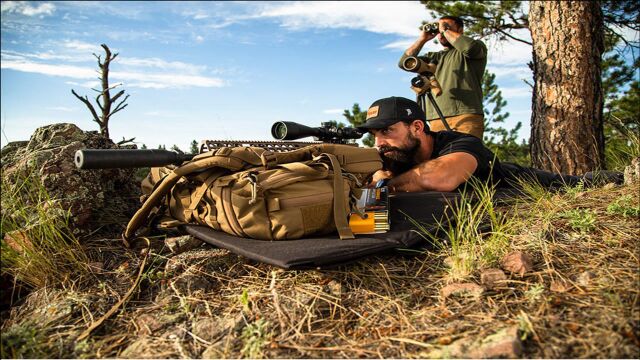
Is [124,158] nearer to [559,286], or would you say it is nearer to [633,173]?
[559,286]

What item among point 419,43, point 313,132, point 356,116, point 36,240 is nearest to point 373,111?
point 313,132

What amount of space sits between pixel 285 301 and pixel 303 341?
0.35 metres

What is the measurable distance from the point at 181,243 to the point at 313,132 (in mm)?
1465

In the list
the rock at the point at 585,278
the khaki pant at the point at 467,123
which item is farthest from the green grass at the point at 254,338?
the khaki pant at the point at 467,123

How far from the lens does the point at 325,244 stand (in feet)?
9.48

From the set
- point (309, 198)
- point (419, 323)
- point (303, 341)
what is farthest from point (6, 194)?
point (419, 323)

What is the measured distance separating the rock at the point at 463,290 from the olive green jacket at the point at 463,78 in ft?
13.1

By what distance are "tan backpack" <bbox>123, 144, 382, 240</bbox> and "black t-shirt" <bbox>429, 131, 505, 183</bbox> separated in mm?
1329

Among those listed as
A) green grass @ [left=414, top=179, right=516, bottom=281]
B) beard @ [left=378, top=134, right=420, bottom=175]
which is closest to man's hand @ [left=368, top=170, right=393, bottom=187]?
beard @ [left=378, top=134, right=420, bottom=175]

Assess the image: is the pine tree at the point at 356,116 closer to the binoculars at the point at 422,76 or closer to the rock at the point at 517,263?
the binoculars at the point at 422,76

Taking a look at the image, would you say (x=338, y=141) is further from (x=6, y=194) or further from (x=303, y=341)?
(x=6, y=194)

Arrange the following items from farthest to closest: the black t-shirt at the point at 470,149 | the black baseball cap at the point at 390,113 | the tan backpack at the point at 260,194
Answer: the black baseball cap at the point at 390,113
the black t-shirt at the point at 470,149
the tan backpack at the point at 260,194

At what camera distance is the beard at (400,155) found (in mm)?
4391

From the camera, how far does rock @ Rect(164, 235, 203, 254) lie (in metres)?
3.20
